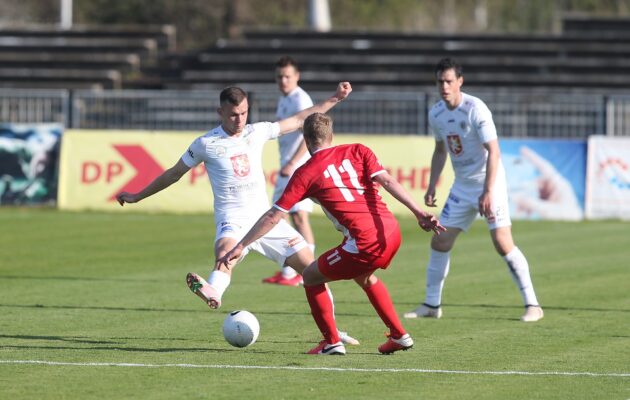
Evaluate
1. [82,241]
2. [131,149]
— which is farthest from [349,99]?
[82,241]

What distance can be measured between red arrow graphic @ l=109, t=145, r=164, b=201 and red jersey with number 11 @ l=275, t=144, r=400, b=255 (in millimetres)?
15098

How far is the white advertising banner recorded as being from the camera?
22297 millimetres

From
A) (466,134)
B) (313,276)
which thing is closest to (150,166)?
(466,134)

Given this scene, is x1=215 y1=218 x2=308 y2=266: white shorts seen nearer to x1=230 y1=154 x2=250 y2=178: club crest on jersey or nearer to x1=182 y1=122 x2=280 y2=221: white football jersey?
x1=182 y1=122 x2=280 y2=221: white football jersey

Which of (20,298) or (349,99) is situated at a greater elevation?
Answer: (349,99)

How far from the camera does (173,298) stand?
1236 cm

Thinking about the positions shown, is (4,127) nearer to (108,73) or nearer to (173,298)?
(108,73)

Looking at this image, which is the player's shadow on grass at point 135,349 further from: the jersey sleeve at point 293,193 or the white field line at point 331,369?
the jersey sleeve at point 293,193

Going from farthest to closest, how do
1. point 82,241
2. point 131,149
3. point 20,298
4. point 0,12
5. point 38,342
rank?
point 0,12
point 131,149
point 82,241
point 20,298
point 38,342

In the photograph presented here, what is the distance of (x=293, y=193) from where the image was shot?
27.3 ft

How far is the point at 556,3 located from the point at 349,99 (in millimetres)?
24721

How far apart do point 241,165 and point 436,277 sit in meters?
2.46

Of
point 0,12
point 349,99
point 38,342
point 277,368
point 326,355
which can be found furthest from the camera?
point 0,12

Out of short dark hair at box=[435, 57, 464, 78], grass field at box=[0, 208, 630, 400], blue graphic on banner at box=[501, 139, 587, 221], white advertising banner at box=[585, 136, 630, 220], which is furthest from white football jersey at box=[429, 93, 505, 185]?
white advertising banner at box=[585, 136, 630, 220]
